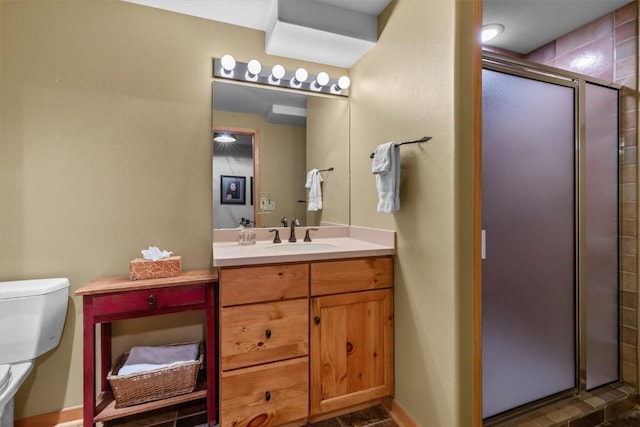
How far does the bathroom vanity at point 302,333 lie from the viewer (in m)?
1.33

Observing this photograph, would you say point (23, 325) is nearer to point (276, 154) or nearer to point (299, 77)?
point (276, 154)

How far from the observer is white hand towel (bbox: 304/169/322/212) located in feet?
6.90

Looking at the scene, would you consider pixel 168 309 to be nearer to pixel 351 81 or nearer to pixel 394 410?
pixel 394 410

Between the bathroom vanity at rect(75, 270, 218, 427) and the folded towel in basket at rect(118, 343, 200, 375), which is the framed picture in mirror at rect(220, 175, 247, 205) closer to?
the bathroom vanity at rect(75, 270, 218, 427)

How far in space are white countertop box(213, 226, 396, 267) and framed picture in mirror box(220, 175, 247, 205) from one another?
262 mm

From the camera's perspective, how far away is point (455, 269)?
4.05 feet

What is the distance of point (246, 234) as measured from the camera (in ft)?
6.12

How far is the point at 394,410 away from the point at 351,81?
215 centimetres

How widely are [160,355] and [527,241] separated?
2133mm

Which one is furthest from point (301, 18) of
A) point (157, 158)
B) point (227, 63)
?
point (157, 158)

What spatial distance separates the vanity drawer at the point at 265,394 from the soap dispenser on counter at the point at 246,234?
745 mm

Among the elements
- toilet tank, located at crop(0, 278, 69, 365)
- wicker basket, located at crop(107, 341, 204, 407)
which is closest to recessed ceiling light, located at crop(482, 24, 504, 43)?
wicker basket, located at crop(107, 341, 204, 407)

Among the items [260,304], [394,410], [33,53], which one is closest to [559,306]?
[394,410]

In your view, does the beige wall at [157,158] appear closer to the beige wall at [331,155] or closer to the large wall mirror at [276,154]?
the large wall mirror at [276,154]
